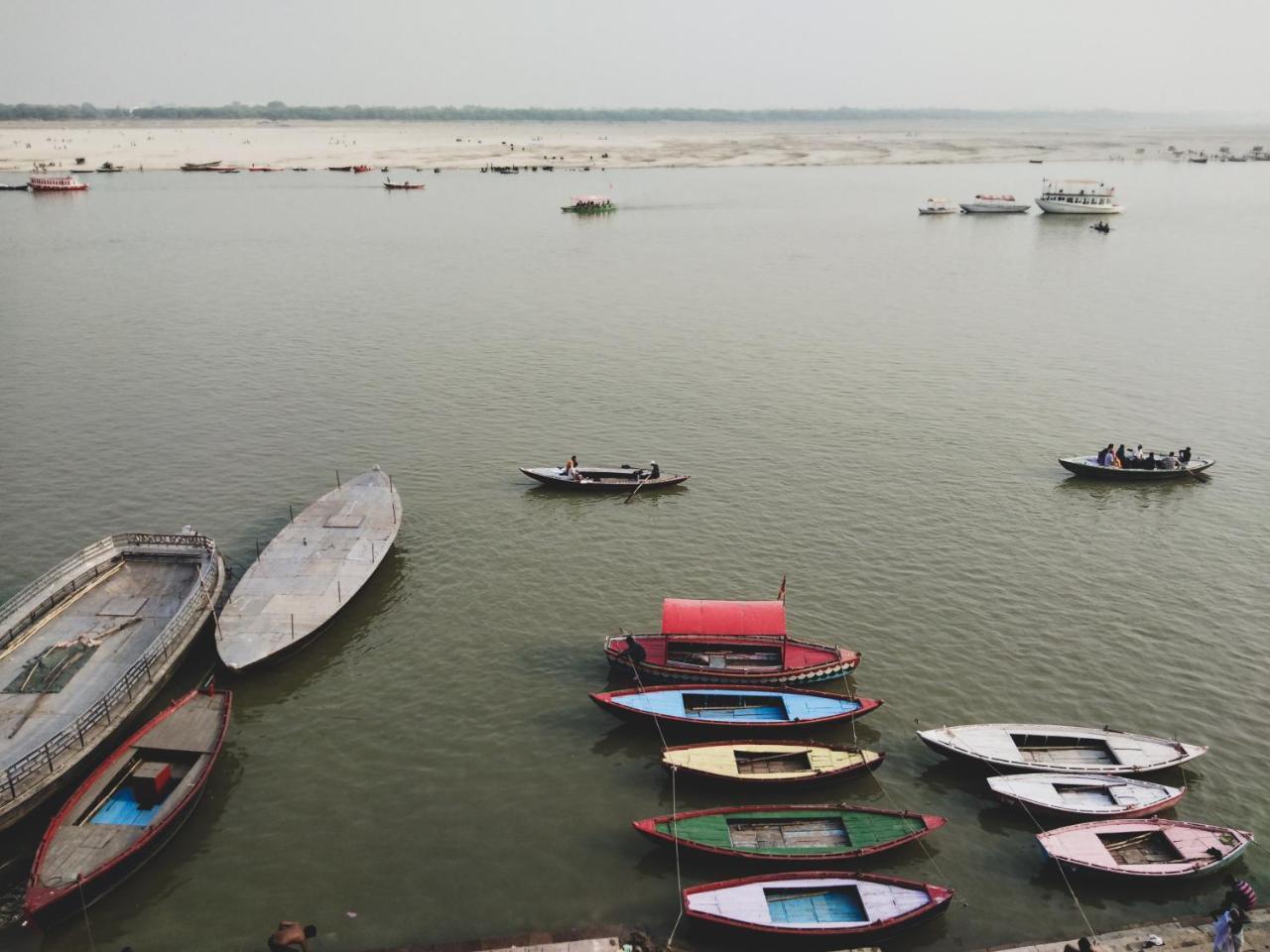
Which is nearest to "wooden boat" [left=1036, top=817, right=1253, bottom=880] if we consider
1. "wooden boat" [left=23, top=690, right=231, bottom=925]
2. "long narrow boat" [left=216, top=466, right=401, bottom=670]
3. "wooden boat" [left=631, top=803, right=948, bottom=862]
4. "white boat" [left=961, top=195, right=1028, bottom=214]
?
"wooden boat" [left=631, top=803, right=948, bottom=862]

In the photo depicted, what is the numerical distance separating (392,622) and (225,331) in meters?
51.5

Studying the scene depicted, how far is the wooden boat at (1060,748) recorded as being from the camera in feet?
89.2

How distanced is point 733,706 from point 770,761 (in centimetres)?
297

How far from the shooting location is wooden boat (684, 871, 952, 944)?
2167 cm

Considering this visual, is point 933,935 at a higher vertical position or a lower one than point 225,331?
lower

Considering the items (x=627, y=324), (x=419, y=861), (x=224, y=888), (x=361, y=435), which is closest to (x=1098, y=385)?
(x=627, y=324)

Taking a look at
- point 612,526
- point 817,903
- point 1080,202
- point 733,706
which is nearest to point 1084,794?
point 817,903

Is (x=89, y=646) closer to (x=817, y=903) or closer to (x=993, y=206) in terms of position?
(x=817, y=903)

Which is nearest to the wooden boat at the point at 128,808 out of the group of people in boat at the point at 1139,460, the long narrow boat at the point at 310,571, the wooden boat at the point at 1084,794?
the long narrow boat at the point at 310,571

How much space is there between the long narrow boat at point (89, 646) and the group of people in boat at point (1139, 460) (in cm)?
4560

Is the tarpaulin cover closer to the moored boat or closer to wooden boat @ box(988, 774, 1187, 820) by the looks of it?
wooden boat @ box(988, 774, 1187, 820)

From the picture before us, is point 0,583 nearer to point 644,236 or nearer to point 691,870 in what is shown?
point 691,870

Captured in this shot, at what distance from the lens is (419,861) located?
24.3 metres

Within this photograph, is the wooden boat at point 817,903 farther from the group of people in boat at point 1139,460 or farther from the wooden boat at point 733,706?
the group of people in boat at point 1139,460
